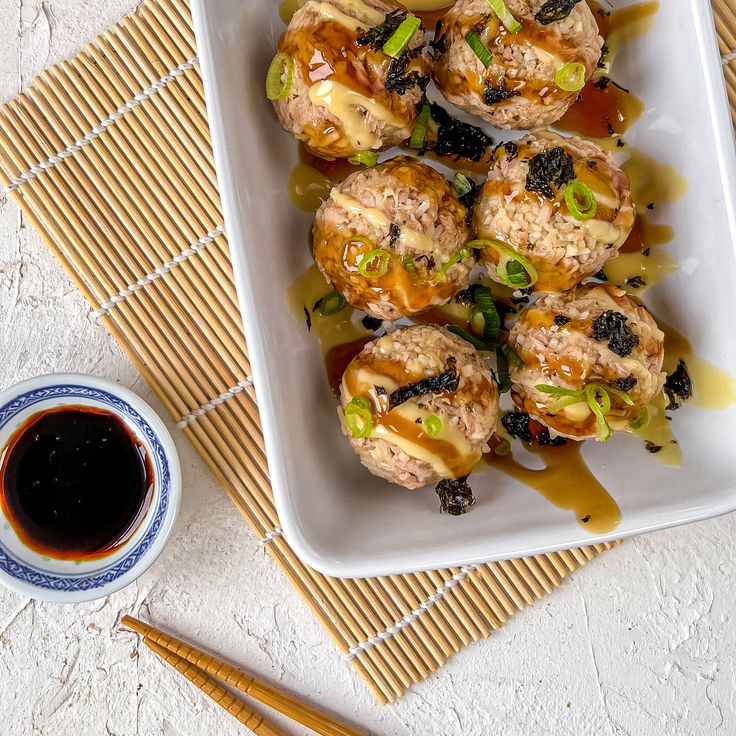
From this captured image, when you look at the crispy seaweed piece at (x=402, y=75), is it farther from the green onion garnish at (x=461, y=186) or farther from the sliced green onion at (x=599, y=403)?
the sliced green onion at (x=599, y=403)

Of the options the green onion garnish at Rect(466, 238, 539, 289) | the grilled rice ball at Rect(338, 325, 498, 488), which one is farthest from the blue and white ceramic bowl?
→ the green onion garnish at Rect(466, 238, 539, 289)

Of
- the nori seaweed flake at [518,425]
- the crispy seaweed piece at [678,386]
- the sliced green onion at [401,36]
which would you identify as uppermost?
the sliced green onion at [401,36]

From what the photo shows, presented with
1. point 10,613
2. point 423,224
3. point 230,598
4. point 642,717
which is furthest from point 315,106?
point 642,717

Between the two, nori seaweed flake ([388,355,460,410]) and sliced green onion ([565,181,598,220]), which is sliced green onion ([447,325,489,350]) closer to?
nori seaweed flake ([388,355,460,410])

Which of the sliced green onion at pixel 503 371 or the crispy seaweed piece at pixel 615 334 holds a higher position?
the crispy seaweed piece at pixel 615 334

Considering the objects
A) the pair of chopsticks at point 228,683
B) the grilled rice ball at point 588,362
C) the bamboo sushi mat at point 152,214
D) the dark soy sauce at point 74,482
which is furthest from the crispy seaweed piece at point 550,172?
the pair of chopsticks at point 228,683

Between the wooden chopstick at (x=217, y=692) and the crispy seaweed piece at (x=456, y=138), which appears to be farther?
the wooden chopstick at (x=217, y=692)

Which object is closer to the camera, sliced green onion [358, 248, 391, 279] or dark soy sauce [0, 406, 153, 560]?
sliced green onion [358, 248, 391, 279]
